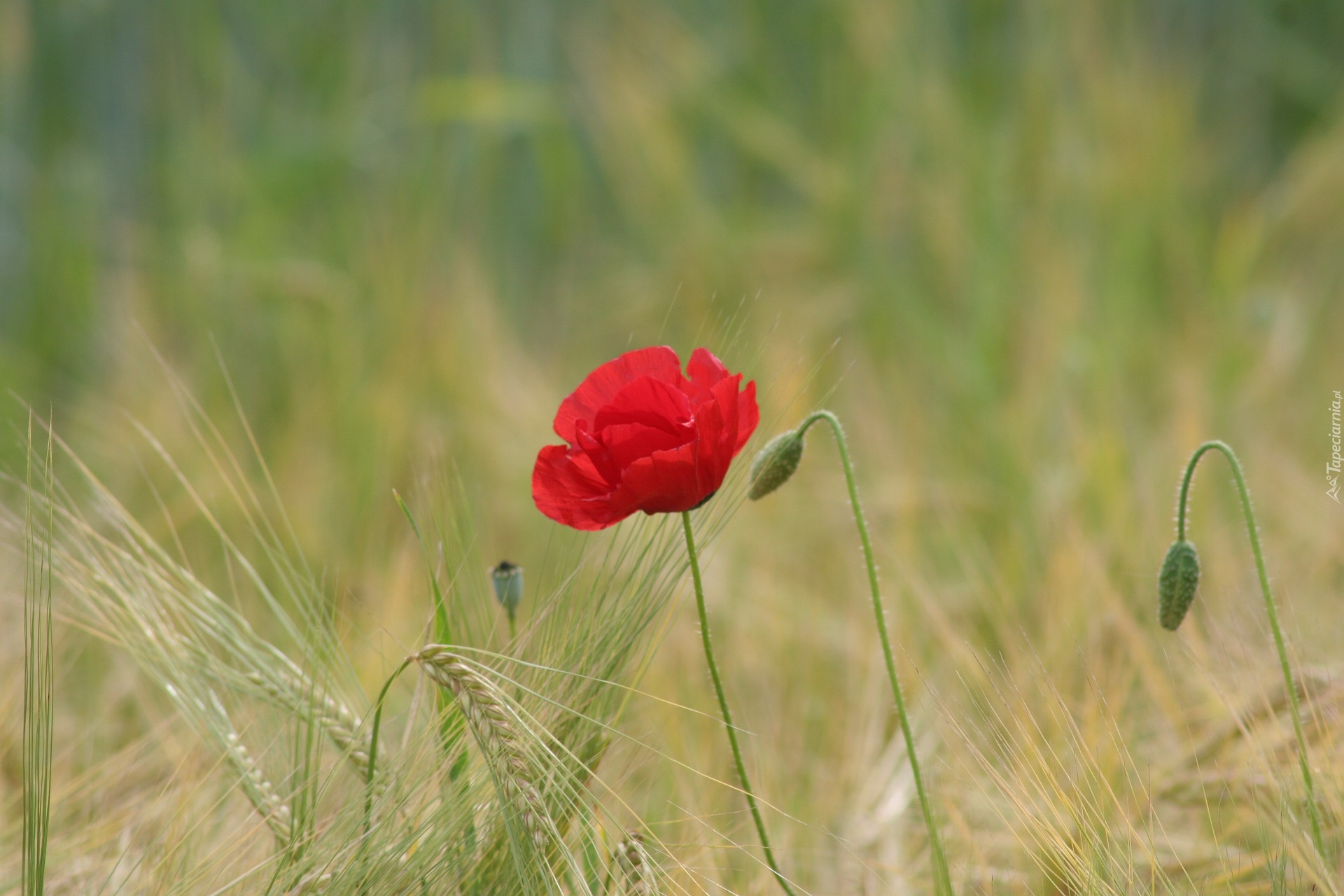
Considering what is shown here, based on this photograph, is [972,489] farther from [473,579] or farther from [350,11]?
[350,11]

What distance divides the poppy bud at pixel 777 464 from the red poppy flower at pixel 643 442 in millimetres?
36

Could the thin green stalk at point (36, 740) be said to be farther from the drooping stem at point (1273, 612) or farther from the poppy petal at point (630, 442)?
the drooping stem at point (1273, 612)

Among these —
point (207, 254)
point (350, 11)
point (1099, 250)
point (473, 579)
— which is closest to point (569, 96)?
point (350, 11)

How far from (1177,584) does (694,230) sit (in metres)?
1.53

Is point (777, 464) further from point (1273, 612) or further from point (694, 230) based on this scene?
point (694, 230)

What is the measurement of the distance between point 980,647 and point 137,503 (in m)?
1.07

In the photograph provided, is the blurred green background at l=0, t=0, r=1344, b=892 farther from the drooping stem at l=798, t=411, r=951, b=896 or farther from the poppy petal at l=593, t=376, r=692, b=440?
the poppy petal at l=593, t=376, r=692, b=440

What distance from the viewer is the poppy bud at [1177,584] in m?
0.55

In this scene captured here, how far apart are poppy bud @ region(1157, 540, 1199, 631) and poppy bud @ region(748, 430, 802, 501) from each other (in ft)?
0.54

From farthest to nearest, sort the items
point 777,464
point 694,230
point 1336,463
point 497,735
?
point 694,230, point 1336,463, point 777,464, point 497,735

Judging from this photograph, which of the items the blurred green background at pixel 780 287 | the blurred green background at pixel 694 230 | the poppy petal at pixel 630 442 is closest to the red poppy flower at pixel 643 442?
the poppy petal at pixel 630 442

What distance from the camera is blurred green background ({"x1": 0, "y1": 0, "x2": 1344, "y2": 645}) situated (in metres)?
1.54

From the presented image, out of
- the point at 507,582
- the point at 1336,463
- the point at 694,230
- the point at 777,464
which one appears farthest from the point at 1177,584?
the point at 694,230

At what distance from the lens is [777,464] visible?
22.4 inches
